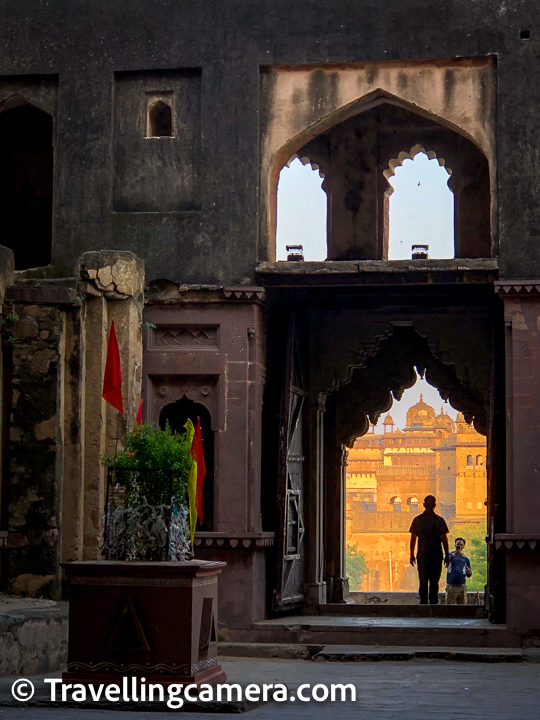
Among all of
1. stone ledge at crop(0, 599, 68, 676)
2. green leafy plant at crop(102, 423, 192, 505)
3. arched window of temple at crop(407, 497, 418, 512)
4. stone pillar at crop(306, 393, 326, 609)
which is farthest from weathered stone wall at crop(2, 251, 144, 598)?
arched window of temple at crop(407, 497, 418, 512)

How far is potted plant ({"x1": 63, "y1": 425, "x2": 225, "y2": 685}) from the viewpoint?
27.5 feet

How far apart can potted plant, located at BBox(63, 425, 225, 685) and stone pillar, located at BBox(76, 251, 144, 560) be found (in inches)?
123

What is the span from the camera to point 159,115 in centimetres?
1555

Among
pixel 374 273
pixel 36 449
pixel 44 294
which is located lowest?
pixel 36 449

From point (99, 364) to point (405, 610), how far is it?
7001 mm

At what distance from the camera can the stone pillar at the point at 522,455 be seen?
13.8 meters

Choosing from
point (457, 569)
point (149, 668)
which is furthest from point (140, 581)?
point (457, 569)

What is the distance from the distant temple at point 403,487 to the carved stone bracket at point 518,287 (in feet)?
179

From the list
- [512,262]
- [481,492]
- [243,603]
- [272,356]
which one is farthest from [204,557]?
[481,492]

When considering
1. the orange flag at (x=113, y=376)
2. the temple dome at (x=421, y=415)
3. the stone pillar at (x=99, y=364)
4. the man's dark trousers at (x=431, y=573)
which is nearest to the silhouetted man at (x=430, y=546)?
the man's dark trousers at (x=431, y=573)

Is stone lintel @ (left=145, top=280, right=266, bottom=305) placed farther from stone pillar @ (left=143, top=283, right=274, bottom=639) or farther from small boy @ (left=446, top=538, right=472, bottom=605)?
small boy @ (left=446, top=538, right=472, bottom=605)

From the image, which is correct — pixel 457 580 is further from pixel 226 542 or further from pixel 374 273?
pixel 374 273

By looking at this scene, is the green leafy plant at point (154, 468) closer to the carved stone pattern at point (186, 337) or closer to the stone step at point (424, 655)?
the stone step at point (424, 655)

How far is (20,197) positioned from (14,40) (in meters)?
3.00
